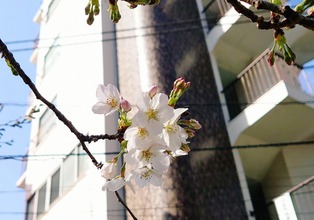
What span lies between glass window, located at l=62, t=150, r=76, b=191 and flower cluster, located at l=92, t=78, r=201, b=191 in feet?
22.5

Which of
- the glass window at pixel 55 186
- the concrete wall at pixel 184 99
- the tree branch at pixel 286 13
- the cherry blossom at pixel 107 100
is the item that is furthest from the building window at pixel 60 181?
the tree branch at pixel 286 13

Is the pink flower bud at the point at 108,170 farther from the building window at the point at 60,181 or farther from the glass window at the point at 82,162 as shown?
the glass window at the point at 82,162

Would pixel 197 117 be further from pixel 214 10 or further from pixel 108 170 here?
pixel 108 170

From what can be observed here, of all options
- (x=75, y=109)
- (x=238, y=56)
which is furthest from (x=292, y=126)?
(x=75, y=109)

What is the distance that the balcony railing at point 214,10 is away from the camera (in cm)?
880

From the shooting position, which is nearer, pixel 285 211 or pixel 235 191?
pixel 285 211

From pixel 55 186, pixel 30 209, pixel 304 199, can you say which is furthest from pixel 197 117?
pixel 30 209

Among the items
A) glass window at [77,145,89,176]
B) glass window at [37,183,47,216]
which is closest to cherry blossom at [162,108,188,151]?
glass window at [77,145,89,176]

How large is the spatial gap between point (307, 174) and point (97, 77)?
A: 492cm

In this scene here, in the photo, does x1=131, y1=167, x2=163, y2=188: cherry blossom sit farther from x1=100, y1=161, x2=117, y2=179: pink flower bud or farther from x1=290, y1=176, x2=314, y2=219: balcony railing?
x1=290, y1=176, x2=314, y2=219: balcony railing

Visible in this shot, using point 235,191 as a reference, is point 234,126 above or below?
above

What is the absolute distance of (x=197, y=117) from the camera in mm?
7531

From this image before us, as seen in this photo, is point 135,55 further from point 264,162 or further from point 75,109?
point 264,162

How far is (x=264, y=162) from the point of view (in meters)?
7.77
